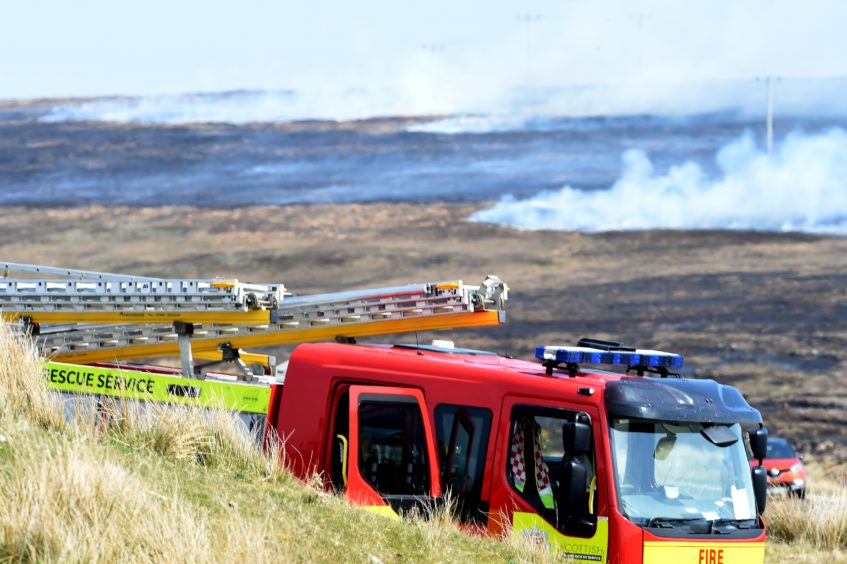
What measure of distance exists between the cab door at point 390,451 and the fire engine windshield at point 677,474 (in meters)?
1.60

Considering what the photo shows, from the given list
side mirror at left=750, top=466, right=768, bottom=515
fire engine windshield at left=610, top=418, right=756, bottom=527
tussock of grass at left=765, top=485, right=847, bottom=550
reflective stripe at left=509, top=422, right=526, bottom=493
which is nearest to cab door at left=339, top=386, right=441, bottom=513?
reflective stripe at left=509, top=422, right=526, bottom=493

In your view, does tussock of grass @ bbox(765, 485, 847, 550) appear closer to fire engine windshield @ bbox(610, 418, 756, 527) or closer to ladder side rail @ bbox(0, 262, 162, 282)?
fire engine windshield @ bbox(610, 418, 756, 527)

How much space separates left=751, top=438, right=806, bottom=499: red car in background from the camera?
21391 mm

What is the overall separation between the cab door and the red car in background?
11.0m

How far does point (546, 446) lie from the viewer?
38.3 ft

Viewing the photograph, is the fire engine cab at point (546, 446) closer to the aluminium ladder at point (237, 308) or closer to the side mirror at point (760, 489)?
the side mirror at point (760, 489)

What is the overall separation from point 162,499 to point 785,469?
14854 millimetres

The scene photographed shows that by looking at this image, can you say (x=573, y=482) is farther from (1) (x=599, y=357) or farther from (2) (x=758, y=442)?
(2) (x=758, y=442)

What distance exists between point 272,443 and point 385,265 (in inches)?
1922


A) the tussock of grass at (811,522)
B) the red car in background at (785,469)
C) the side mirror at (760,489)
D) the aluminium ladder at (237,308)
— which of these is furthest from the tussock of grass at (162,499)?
the red car in background at (785,469)

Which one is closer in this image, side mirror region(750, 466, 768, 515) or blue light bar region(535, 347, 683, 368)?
side mirror region(750, 466, 768, 515)

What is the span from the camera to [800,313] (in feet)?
155

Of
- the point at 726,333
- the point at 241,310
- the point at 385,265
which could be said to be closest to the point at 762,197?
the point at 385,265

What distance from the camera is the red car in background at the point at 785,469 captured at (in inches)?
842
